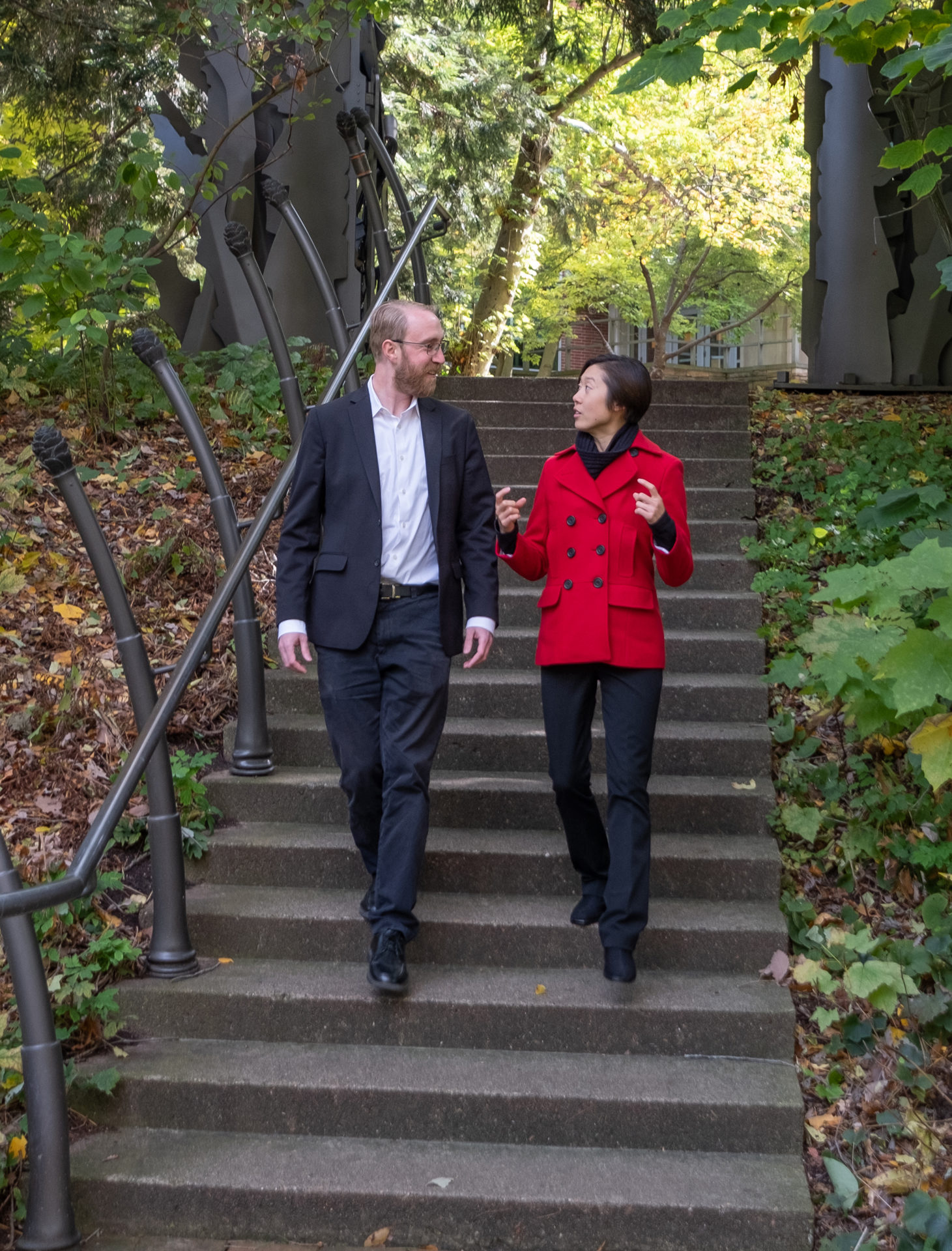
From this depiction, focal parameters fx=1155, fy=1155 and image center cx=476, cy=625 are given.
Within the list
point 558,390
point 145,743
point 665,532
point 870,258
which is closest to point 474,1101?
point 145,743

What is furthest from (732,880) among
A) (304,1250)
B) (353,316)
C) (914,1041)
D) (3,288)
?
(353,316)

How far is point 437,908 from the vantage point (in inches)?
146

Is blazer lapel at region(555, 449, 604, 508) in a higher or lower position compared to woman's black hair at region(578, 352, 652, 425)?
lower

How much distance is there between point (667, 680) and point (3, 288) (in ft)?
10.8

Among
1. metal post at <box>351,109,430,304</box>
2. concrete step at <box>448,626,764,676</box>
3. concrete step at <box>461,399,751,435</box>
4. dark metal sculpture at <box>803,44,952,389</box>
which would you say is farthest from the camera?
dark metal sculpture at <box>803,44,952,389</box>

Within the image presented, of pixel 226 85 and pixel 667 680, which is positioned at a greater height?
pixel 226 85

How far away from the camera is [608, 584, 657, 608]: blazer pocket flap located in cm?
338

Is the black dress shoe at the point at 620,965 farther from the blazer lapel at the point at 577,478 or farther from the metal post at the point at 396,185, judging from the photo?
the metal post at the point at 396,185

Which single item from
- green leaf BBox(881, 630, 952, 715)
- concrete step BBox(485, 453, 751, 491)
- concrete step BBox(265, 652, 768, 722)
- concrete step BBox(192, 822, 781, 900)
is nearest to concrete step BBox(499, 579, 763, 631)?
concrete step BBox(265, 652, 768, 722)

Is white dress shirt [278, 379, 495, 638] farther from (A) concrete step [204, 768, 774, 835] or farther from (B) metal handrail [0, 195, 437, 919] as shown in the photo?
(A) concrete step [204, 768, 774, 835]

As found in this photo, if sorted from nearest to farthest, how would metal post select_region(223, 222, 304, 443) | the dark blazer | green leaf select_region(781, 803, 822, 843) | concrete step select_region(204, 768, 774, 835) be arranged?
the dark blazer < green leaf select_region(781, 803, 822, 843) < concrete step select_region(204, 768, 774, 835) < metal post select_region(223, 222, 304, 443)

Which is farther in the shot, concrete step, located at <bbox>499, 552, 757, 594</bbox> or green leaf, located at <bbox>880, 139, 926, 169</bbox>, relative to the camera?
concrete step, located at <bbox>499, 552, 757, 594</bbox>

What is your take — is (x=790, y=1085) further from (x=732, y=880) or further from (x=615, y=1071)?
(x=732, y=880)

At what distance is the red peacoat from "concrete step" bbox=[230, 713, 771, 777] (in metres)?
0.95
